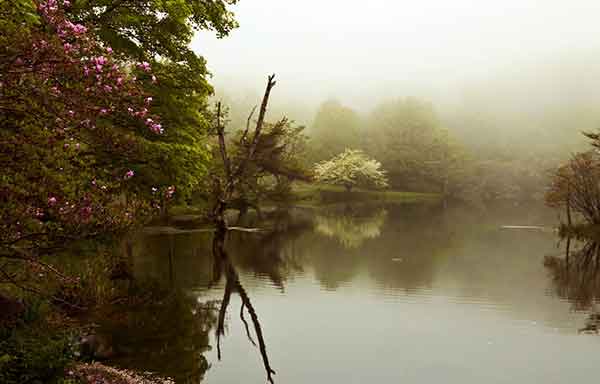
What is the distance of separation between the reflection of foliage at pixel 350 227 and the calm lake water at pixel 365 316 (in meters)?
3.36

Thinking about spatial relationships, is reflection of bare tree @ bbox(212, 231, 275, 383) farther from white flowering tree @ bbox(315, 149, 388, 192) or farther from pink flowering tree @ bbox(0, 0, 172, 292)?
white flowering tree @ bbox(315, 149, 388, 192)

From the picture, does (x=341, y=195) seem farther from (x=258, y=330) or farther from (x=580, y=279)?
(x=258, y=330)

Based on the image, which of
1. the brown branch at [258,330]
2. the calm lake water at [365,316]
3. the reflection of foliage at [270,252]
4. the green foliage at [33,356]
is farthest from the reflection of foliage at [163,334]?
the reflection of foliage at [270,252]

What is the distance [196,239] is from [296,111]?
146737 millimetres

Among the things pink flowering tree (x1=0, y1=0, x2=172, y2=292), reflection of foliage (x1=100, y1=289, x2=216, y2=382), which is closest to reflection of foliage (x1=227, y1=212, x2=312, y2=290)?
reflection of foliage (x1=100, y1=289, x2=216, y2=382)

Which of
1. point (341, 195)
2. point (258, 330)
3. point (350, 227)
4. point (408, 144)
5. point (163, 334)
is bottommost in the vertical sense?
point (258, 330)

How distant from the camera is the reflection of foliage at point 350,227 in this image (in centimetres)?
3772

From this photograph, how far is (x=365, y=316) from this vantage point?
1805 centimetres

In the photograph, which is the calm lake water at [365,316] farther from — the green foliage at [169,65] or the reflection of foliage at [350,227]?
the green foliage at [169,65]

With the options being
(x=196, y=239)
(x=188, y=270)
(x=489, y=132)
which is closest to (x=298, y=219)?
(x=196, y=239)

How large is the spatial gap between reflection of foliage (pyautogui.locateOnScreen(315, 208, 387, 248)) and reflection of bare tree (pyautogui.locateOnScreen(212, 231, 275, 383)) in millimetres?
9127

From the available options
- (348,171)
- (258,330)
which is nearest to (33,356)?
(258,330)

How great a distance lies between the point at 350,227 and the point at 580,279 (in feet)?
75.5

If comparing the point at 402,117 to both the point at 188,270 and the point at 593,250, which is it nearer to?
the point at 593,250
